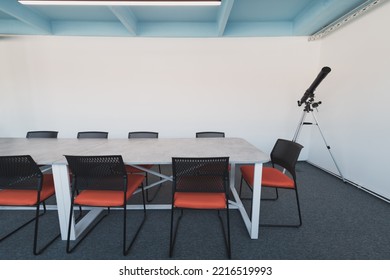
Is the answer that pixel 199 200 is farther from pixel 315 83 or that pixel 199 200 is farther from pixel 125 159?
pixel 315 83

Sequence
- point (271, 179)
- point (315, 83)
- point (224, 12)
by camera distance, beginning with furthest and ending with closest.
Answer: point (315, 83), point (224, 12), point (271, 179)

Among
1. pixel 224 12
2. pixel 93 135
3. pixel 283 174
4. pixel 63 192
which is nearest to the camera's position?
pixel 63 192

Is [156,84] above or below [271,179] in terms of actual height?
above

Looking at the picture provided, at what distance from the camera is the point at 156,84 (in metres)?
3.57

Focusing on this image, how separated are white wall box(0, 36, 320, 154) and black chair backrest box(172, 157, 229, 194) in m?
2.39

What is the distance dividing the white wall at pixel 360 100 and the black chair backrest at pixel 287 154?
150cm

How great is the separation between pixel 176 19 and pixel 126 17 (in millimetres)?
937

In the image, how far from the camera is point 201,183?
1.41 meters

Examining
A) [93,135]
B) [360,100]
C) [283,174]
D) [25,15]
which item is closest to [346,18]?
[360,100]

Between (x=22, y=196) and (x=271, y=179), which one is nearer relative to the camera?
(x=22, y=196)

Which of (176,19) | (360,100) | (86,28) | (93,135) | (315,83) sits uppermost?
(176,19)

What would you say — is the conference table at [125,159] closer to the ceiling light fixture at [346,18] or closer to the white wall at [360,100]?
the white wall at [360,100]

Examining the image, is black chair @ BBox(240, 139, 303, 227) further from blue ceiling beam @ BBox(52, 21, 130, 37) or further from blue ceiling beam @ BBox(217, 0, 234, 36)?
blue ceiling beam @ BBox(52, 21, 130, 37)

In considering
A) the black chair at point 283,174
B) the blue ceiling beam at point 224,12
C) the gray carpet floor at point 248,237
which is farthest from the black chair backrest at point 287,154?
the blue ceiling beam at point 224,12
